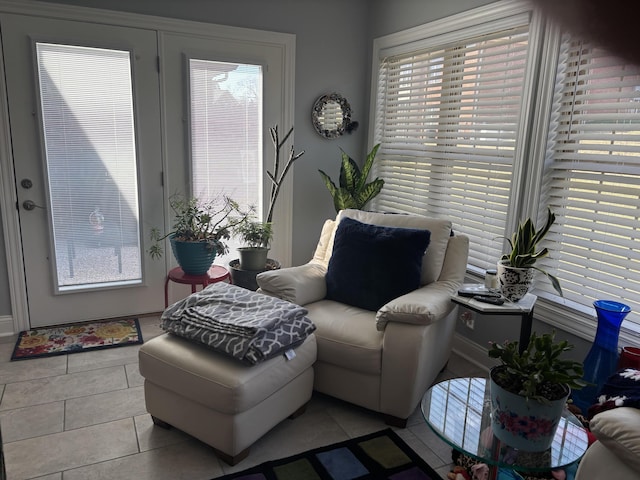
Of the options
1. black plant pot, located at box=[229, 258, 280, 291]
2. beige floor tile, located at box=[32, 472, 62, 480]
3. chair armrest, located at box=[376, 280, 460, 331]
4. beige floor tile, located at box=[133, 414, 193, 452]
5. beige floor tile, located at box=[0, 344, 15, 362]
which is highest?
chair armrest, located at box=[376, 280, 460, 331]

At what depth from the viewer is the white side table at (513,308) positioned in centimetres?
214

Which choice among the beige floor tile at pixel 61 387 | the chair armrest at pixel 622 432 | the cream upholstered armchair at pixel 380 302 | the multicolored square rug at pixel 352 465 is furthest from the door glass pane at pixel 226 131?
the chair armrest at pixel 622 432

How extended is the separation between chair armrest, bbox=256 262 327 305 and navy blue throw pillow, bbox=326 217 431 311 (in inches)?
4.3

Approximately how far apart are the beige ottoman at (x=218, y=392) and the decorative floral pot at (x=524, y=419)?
0.91 meters

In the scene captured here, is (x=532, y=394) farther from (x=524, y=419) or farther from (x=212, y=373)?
(x=212, y=373)

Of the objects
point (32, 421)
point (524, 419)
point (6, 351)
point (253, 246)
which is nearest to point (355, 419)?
point (524, 419)

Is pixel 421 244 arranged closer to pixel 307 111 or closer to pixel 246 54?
pixel 307 111

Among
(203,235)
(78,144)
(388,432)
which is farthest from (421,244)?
(78,144)

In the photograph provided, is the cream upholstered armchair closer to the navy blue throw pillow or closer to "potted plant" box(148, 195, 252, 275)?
the navy blue throw pillow

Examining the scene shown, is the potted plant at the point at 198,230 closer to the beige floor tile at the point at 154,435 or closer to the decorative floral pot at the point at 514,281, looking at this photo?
the beige floor tile at the point at 154,435

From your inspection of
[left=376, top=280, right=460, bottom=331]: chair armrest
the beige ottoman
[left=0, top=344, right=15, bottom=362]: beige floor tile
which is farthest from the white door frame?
[left=376, top=280, right=460, bottom=331]: chair armrest

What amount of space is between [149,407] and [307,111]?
7.93 ft

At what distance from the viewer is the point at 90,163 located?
3.05m

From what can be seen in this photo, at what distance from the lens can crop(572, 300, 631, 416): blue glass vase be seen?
2.05 metres
